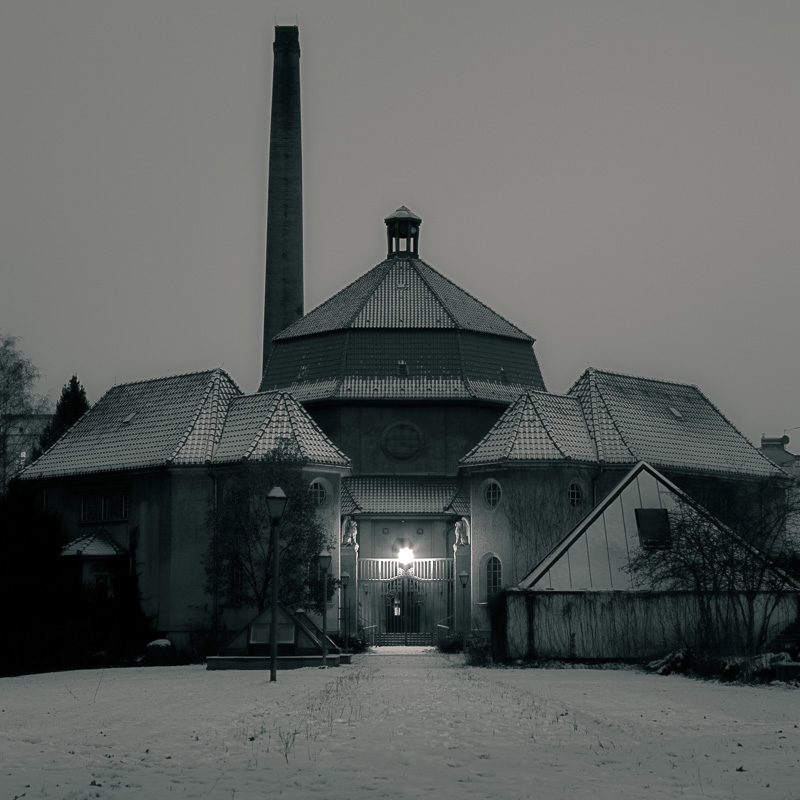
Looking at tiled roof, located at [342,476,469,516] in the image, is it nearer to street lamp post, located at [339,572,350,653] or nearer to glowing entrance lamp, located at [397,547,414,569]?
glowing entrance lamp, located at [397,547,414,569]

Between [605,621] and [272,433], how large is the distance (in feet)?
68.4

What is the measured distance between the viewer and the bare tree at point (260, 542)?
53.0 m

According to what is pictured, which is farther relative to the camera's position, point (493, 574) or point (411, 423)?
point (411, 423)

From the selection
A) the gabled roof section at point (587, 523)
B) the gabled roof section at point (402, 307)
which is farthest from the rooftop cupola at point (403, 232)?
the gabled roof section at point (587, 523)

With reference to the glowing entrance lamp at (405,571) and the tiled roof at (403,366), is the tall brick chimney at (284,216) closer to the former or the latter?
the tiled roof at (403,366)

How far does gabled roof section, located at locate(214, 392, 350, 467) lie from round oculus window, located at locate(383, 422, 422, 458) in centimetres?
364

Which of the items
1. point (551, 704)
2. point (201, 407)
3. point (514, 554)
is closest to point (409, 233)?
point (201, 407)

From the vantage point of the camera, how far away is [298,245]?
76.8m

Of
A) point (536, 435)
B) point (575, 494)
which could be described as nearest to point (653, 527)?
point (575, 494)

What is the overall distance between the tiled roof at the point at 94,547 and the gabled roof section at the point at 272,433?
547 centimetres

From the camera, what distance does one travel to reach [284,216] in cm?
7688

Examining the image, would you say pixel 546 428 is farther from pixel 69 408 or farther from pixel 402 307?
pixel 69 408

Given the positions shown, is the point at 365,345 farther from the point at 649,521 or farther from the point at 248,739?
the point at 248,739

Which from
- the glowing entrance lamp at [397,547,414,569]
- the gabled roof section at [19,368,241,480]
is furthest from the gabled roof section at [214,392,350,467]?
the glowing entrance lamp at [397,547,414,569]
